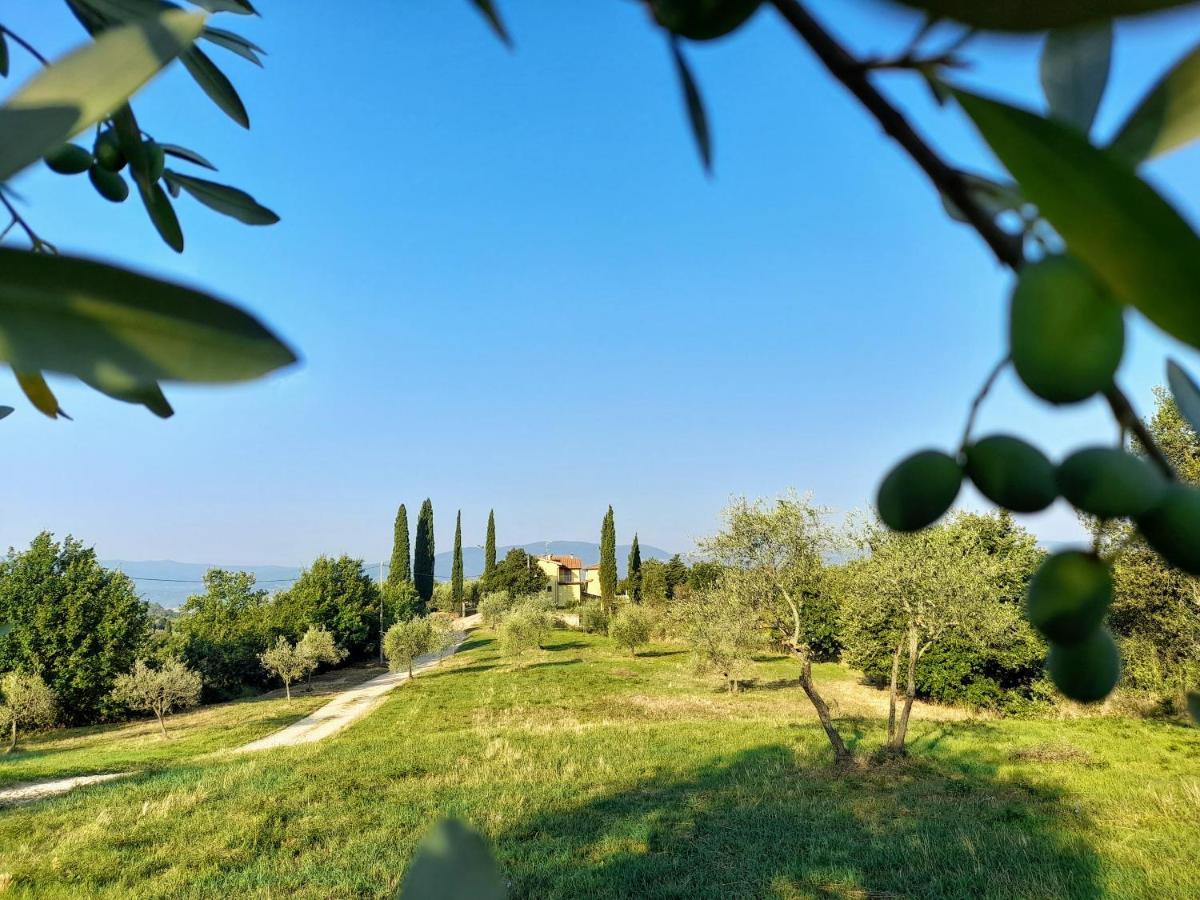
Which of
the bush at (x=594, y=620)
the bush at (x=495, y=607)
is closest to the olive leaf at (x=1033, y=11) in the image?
the bush at (x=594, y=620)

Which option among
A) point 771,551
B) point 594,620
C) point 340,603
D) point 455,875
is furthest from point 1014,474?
point 594,620

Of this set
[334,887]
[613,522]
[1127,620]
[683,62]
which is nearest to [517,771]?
[334,887]

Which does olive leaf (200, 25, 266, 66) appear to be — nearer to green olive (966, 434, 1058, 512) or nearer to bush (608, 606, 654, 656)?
green olive (966, 434, 1058, 512)

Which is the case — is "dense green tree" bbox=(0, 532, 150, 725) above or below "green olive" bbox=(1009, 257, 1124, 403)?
above

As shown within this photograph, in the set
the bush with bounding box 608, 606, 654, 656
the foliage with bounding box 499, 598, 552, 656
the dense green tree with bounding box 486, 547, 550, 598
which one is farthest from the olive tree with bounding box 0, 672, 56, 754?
the dense green tree with bounding box 486, 547, 550, 598

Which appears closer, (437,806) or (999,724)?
(437,806)

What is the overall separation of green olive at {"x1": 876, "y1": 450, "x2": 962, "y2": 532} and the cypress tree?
38.0 m

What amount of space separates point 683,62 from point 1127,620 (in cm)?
1839

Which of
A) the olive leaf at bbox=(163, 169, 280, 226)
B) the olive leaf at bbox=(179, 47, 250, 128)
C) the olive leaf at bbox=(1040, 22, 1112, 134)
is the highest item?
the olive leaf at bbox=(179, 47, 250, 128)

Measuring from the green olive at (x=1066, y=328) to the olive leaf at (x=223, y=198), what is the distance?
0.93m

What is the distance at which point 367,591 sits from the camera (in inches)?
1214

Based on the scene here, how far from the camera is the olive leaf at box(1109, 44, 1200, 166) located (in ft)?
0.90

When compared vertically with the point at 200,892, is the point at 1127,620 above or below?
above

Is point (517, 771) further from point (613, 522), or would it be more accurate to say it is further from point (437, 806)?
point (613, 522)
